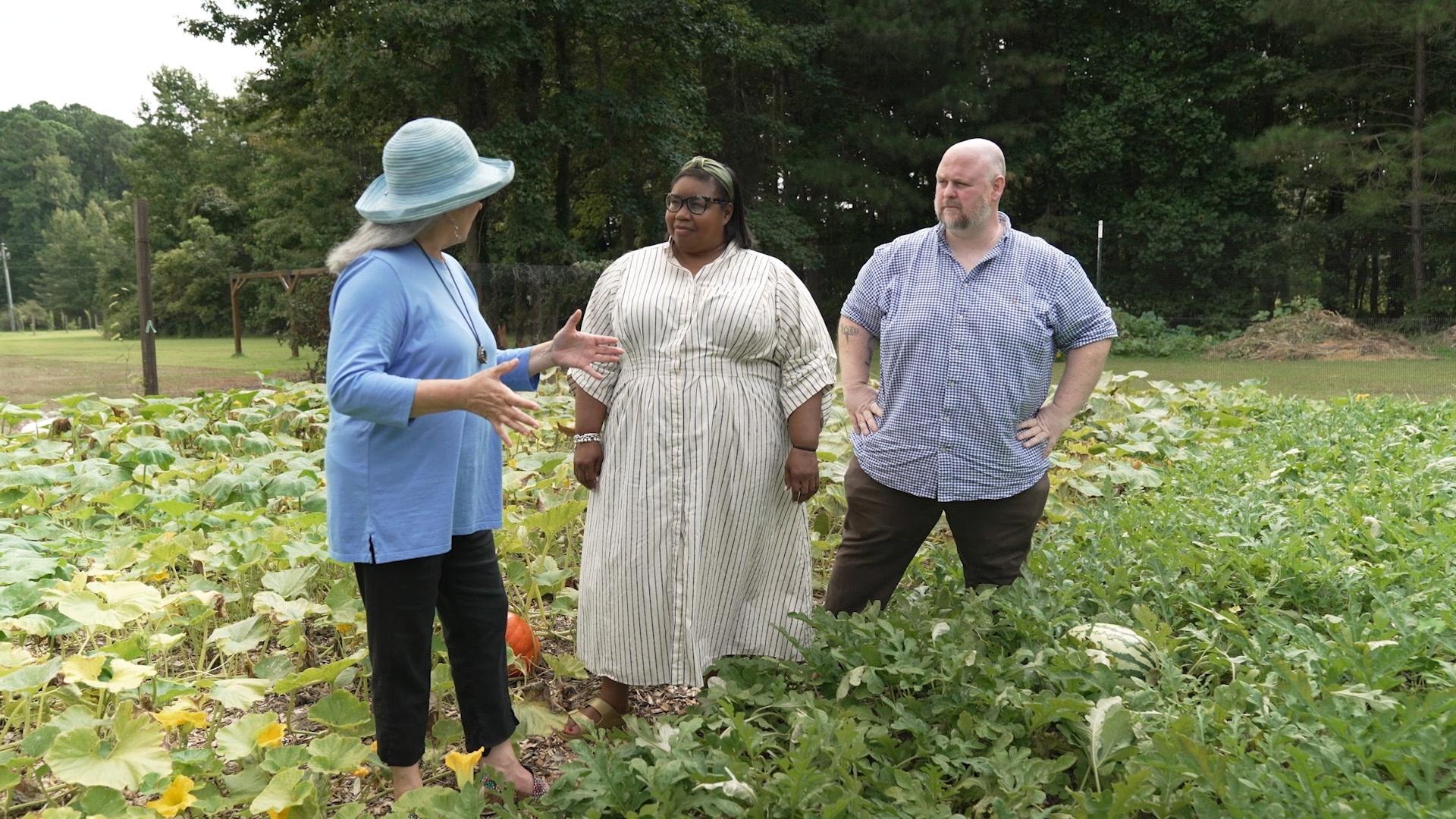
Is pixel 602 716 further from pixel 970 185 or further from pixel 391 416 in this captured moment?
pixel 970 185

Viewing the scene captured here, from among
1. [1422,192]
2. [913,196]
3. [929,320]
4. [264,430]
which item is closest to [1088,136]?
[913,196]

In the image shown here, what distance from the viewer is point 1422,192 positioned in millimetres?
17391

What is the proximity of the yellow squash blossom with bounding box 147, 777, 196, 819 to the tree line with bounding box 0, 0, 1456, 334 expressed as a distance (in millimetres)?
13715

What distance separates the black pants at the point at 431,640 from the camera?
2154 mm

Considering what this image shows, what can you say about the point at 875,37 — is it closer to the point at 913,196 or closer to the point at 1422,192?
the point at 913,196

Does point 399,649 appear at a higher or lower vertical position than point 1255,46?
lower

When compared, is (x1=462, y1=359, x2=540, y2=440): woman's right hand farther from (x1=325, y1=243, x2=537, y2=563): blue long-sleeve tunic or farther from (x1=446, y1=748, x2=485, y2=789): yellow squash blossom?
(x1=446, y1=748, x2=485, y2=789): yellow squash blossom

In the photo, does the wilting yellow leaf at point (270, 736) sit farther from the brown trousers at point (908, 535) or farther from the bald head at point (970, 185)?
the bald head at point (970, 185)

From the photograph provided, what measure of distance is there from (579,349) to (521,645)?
1.09 metres

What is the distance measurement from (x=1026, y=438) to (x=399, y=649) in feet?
5.39

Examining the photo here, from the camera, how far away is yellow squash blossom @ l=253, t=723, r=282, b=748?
218 centimetres

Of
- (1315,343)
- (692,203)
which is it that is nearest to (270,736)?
(692,203)

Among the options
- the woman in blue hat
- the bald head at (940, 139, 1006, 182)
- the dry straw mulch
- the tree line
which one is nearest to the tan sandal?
the woman in blue hat

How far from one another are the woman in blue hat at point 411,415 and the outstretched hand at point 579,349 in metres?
0.03
